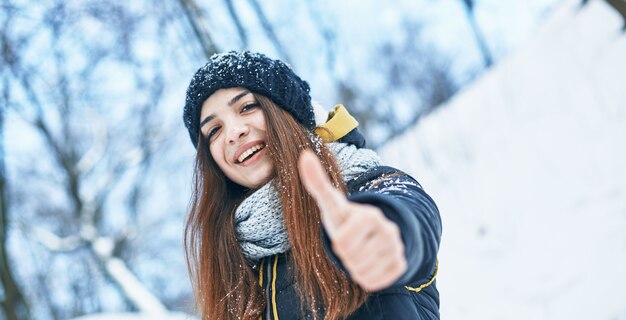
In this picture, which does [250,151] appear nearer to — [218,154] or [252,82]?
[218,154]

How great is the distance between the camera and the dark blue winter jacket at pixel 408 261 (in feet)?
3.31

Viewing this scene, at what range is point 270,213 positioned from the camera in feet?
5.24

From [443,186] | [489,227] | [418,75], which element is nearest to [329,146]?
[489,227]

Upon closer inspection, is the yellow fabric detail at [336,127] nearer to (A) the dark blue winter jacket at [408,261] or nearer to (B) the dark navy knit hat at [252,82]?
(B) the dark navy knit hat at [252,82]

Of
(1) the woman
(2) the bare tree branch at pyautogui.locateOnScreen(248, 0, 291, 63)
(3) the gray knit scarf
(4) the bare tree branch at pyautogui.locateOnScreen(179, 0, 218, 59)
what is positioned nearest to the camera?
(1) the woman

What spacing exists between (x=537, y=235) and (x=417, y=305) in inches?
155

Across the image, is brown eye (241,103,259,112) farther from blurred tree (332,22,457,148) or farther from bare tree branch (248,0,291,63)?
blurred tree (332,22,457,148)

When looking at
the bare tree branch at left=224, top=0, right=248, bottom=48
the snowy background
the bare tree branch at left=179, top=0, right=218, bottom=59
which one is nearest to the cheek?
the snowy background

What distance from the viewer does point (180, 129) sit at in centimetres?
1073

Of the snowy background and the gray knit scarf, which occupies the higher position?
the gray knit scarf

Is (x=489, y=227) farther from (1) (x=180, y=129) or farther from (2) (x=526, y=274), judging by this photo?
(1) (x=180, y=129)

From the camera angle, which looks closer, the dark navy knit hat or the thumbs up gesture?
the thumbs up gesture

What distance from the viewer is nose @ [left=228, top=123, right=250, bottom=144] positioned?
68.1 inches

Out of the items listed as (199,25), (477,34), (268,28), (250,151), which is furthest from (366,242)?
(477,34)
